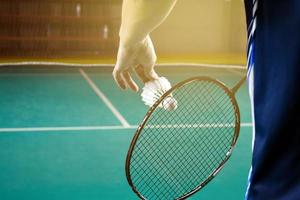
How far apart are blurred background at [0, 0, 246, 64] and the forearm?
26.4 feet

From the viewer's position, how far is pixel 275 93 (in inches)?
30.3

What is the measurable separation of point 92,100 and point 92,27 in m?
4.18

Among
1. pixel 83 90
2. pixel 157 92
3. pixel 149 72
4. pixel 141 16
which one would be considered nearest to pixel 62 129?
pixel 83 90

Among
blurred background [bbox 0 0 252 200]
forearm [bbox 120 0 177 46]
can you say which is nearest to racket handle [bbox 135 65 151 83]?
forearm [bbox 120 0 177 46]

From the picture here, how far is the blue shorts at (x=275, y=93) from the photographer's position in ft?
2.43

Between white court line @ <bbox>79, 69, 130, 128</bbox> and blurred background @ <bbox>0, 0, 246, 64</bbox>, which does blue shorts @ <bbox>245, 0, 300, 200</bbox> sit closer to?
white court line @ <bbox>79, 69, 130, 128</bbox>

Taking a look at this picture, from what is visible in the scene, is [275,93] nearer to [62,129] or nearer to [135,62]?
[135,62]

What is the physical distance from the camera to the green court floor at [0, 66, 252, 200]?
117 inches

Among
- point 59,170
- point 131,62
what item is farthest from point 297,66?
point 59,170

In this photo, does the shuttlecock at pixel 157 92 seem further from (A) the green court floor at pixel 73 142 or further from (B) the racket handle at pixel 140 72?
(A) the green court floor at pixel 73 142

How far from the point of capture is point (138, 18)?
2.67 ft

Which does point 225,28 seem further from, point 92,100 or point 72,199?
point 72,199

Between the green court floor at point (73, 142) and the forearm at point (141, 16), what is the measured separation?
82.6 inches

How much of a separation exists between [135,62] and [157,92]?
0.67ft
